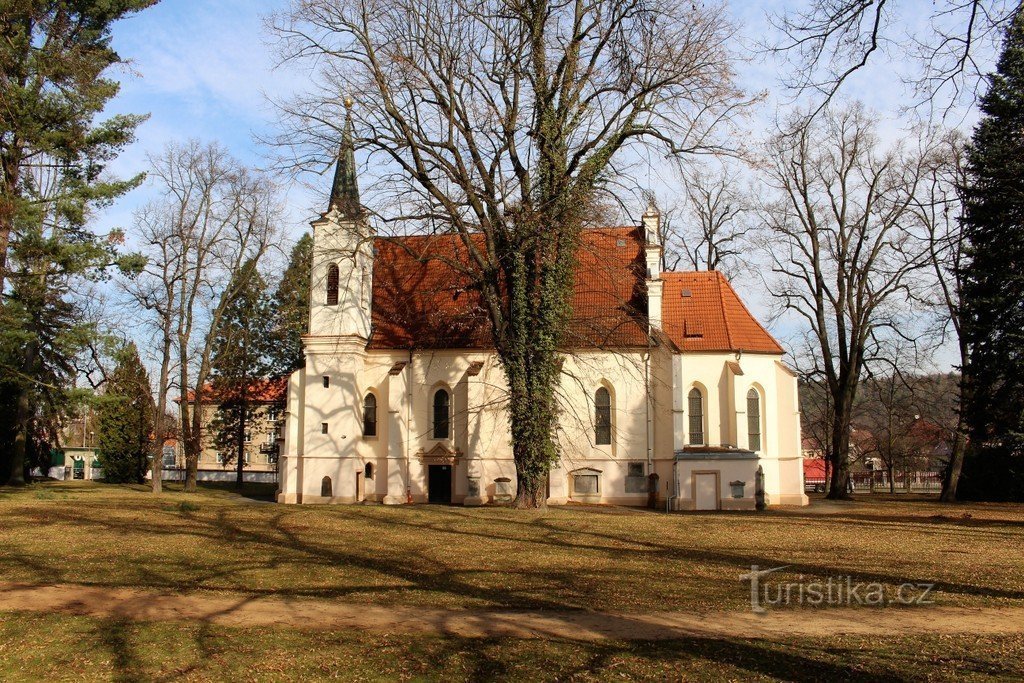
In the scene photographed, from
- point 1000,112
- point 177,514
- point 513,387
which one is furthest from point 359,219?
point 1000,112

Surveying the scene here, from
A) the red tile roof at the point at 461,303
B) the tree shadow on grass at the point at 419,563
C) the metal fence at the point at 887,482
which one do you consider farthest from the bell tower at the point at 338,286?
the metal fence at the point at 887,482

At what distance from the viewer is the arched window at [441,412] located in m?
34.9

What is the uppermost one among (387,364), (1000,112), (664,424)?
(1000,112)

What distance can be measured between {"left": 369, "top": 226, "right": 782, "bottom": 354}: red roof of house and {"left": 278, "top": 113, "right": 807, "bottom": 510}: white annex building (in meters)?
0.08

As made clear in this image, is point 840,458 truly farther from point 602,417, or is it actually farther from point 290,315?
point 290,315

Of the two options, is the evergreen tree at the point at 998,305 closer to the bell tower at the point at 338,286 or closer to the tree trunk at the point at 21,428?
the bell tower at the point at 338,286

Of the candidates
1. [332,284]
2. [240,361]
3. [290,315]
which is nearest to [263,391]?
[240,361]

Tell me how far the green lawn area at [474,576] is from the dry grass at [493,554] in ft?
0.21

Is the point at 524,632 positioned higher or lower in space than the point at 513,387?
lower

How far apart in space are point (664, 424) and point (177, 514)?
18651 millimetres

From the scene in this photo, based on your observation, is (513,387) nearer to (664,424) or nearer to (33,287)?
(664,424)

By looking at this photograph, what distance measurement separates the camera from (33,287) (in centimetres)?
2553

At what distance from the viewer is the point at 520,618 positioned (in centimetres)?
1096

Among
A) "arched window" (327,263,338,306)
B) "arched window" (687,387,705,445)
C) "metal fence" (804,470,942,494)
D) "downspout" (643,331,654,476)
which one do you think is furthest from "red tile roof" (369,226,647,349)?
"metal fence" (804,470,942,494)
